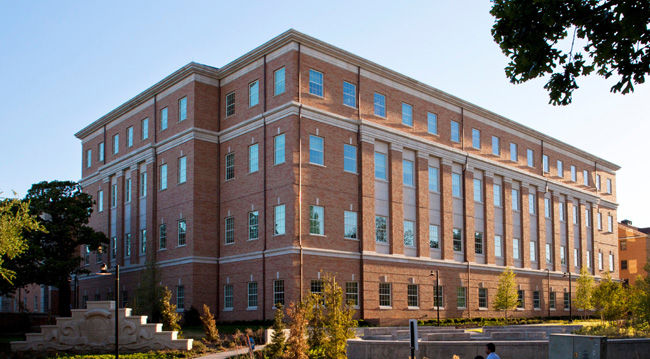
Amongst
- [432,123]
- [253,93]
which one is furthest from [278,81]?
[432,123]

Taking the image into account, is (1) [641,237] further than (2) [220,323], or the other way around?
(1) [641,237]

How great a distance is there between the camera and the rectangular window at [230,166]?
150ft

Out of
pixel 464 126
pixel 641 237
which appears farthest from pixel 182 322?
pixel 641 237

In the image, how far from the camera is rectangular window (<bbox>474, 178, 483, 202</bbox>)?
181 ft

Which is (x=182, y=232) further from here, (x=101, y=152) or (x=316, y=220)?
(x=101, y=152)

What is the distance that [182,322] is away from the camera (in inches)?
1709

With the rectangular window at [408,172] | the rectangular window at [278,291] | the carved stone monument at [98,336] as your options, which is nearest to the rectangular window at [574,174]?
the rectangular window at [408,172]

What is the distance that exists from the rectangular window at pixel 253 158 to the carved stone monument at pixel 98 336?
1545 centimetres

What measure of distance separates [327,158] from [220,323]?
1266 cm

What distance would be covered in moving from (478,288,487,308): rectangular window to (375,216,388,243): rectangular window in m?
12.5

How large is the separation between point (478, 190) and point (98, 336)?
1370 inches

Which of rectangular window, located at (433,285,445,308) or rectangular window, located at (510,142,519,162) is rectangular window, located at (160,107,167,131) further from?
rectangular window, located at (510,142,519,162)

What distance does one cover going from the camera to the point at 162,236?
48688 millimetres

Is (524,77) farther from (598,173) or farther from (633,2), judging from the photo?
(598,173)
